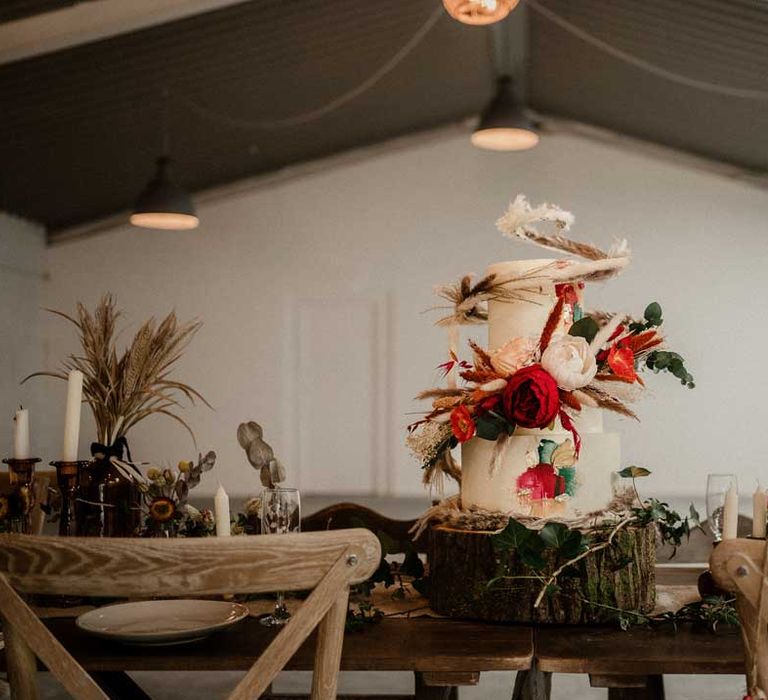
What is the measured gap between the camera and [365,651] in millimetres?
1400

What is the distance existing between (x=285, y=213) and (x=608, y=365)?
7.10m

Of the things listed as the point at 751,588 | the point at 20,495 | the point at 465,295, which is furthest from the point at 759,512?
the point at 20,495

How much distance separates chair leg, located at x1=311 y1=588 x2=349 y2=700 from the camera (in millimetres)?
1160

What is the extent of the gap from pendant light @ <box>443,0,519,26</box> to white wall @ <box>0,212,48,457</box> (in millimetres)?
5864

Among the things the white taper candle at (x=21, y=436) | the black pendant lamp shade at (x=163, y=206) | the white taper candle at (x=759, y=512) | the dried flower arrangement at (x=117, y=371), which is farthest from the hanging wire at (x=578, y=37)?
the white taper candle at (x=759, y=512)

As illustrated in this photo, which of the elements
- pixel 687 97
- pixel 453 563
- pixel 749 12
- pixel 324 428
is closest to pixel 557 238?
pixel 453 563

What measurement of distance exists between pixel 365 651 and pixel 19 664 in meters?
0.51

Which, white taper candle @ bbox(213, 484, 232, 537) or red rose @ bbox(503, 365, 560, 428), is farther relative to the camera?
white taper candle @ bbox(213, 484, 232, 537)

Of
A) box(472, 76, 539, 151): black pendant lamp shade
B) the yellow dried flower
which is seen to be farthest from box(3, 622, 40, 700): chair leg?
box(472, 76, 539, 151): black pendant lamp shade

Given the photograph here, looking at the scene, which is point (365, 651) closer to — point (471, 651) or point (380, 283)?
point (471, 651)

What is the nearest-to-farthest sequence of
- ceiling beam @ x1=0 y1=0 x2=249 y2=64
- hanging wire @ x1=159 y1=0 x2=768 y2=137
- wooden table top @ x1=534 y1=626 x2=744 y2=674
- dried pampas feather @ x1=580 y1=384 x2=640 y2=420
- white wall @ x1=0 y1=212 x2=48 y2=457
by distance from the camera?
1. wooden table top @ x1=534 y1=626 x2=744 y2=674
2. dried pampas feather @ x1=580 y1=384 x2=640 y2=420
3. ceiling beam @ x1=0 y1=0 x2=249 y2=64
4. hanging wire @ x1=159 y1=0 x2=768 y2=137
5. white wall @ x1=0 y1=212 x2=48 y2=457

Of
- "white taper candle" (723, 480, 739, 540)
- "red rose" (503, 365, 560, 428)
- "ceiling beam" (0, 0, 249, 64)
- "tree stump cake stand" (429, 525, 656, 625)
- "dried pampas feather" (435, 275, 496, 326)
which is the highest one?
"ceiling beam" (0, 0, 249, 64)

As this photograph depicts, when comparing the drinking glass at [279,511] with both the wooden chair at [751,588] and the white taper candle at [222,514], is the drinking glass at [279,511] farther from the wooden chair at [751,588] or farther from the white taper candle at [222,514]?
the wooden chair at [751,588]

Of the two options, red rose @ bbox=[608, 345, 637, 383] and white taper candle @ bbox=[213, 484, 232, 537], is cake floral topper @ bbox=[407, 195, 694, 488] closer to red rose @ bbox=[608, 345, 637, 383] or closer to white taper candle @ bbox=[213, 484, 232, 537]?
red rose @ bbox=[608, 345, 637, 383]
